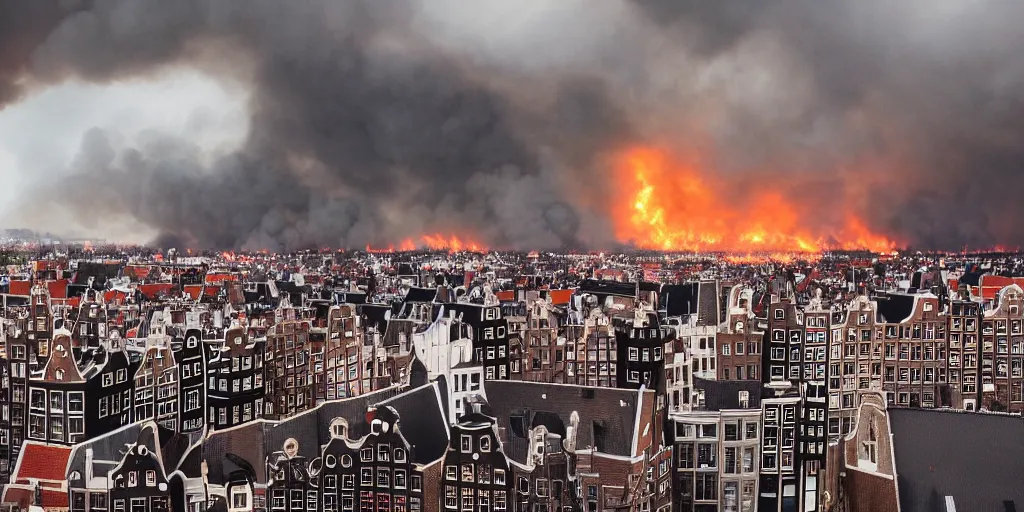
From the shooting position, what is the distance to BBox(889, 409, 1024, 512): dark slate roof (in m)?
15.5

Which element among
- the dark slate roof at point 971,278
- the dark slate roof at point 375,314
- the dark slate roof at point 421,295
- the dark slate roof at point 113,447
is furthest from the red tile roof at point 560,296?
the dark slate roof at point 113,447

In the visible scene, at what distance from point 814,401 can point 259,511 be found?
395 inches

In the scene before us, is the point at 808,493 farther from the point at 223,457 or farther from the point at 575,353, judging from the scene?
the point at 223,457

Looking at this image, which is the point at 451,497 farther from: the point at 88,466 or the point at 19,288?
the point at 19,288

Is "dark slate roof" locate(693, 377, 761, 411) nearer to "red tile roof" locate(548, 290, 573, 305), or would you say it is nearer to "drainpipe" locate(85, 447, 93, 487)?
"red tile roof" locate(548, 290, 573, 305)

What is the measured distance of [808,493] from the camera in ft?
55.7

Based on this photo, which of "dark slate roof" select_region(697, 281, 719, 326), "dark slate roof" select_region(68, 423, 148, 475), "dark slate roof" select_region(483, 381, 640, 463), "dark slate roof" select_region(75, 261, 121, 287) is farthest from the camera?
"dark slate roof" select_region(75, 261, 121, 287)

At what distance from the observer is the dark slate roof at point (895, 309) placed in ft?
67.1

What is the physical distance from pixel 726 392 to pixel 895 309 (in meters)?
6.08

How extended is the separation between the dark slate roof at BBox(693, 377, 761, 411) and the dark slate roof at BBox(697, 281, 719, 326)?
2.24 m

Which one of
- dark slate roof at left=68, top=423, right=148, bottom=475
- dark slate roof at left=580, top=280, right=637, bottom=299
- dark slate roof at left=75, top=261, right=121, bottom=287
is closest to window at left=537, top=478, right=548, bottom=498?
dark slate roof at left=68, top=423, right=148, bottom=475

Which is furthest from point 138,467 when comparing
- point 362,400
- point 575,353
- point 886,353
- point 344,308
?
point 886,353

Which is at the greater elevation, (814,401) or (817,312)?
(817,312)

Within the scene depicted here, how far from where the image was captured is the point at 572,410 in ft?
50.3
